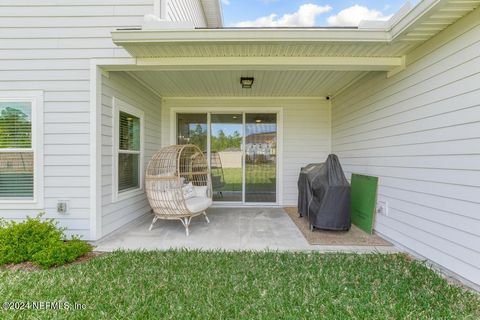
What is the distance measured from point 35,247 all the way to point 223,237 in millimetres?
2283

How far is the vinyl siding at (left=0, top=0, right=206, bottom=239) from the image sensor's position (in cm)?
347

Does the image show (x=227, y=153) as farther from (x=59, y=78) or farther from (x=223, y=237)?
(x=59, y=78)

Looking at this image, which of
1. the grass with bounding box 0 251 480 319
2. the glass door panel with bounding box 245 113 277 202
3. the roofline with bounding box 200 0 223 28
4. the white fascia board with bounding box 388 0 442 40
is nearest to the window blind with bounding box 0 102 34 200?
the grass with bounding box 0 251 480 319

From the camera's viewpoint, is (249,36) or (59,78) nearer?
(249,36)

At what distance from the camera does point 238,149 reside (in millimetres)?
6195

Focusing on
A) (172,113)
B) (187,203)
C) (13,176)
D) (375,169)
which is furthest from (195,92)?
(375,169)

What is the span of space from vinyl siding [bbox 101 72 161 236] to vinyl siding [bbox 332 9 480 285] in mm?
4064

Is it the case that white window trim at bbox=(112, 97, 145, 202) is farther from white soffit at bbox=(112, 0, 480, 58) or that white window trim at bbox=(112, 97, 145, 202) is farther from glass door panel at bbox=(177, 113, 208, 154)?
glass door panel at bbox=(177, 113, 208, 154)

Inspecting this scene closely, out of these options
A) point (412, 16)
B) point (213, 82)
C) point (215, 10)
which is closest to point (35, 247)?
point (213, 82)

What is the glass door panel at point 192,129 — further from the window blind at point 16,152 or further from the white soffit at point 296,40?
the window blind at point 16,152

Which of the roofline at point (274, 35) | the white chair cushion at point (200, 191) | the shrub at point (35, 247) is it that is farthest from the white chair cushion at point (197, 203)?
the roofline at point (274, 35)

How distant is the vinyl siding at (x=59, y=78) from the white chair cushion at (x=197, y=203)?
142 centimetres

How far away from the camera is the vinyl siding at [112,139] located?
366cm

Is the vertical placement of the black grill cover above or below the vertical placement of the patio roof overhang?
below
